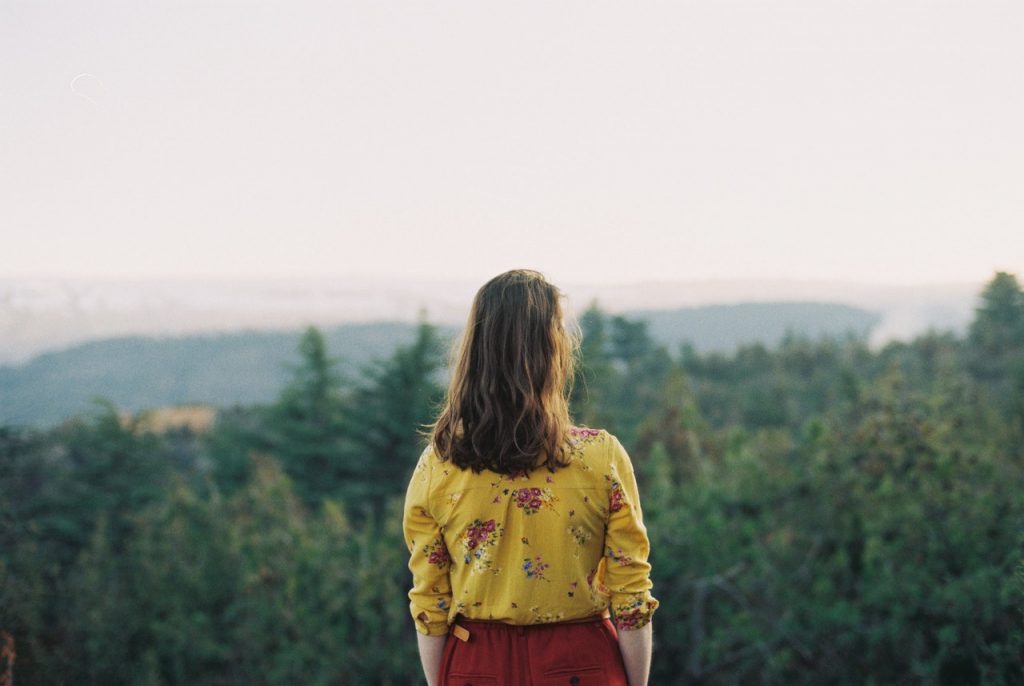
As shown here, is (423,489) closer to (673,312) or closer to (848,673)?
(848,673)

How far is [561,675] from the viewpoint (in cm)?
175

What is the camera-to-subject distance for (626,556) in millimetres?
1818

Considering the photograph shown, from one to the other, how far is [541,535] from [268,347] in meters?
24.1

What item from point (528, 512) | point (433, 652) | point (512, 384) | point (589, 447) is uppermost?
point (512, 384)

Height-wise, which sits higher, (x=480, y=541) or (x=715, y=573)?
(x=480, y=541)

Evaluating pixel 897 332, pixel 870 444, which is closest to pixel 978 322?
pixel 897 332

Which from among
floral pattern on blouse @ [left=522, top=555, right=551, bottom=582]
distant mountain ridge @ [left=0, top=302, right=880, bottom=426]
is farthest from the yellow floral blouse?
distant mountain ridge @ [left=0, top=302, right=880, bottom=426]

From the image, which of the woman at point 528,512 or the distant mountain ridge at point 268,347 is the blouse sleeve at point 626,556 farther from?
the distant mountain ridge at point 268,347

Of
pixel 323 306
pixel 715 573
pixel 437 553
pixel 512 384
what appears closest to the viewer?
pixel 512 384

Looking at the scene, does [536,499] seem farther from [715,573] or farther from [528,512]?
[715,573]

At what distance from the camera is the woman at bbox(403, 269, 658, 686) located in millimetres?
1745

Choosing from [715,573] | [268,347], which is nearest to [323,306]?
[268,347]

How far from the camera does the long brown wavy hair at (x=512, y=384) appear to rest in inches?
68.2

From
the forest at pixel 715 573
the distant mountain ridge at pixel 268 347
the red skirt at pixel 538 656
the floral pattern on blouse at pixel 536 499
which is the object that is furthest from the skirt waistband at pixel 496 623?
the distant mountain ridge at pixel 268 347
